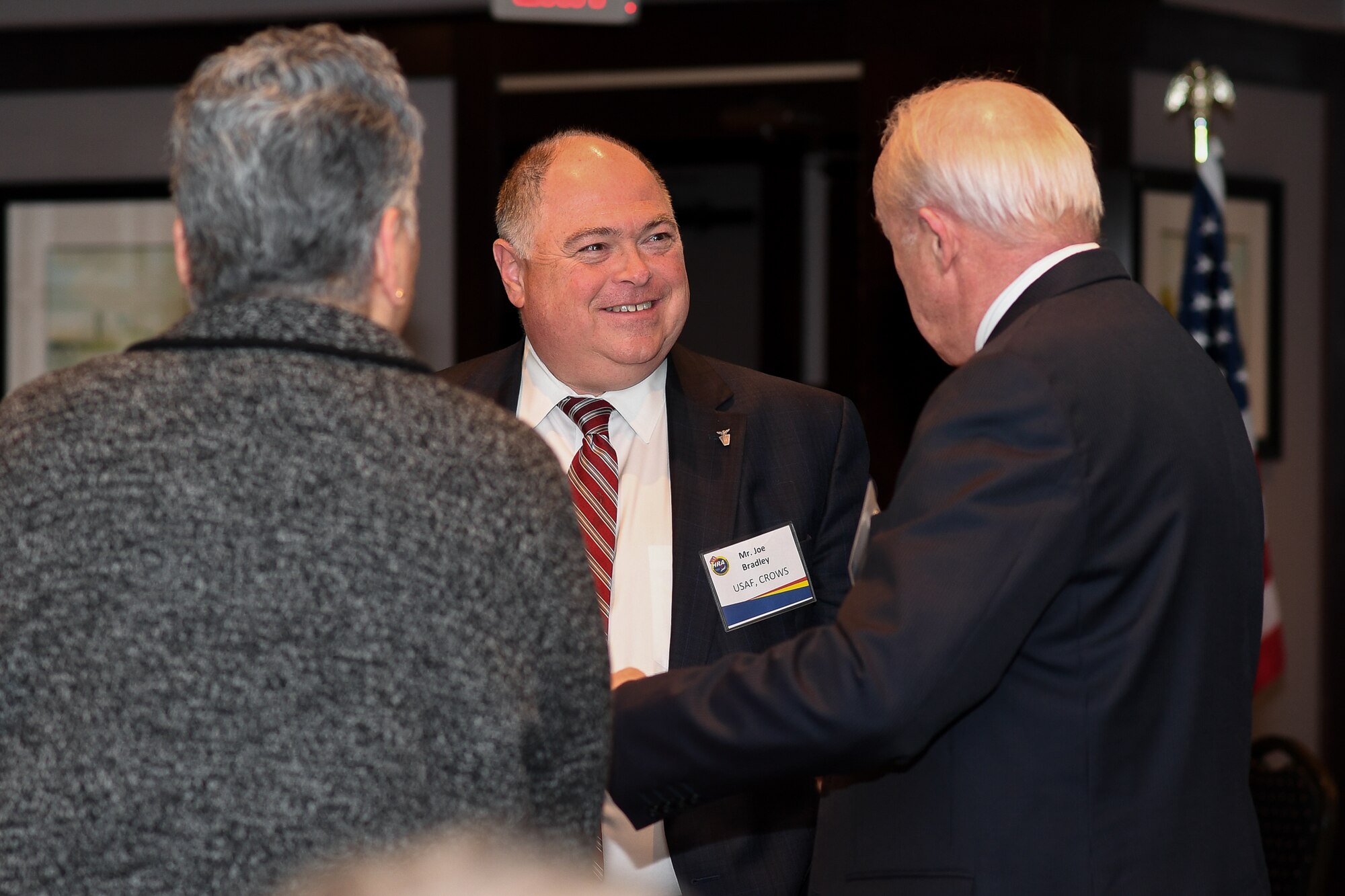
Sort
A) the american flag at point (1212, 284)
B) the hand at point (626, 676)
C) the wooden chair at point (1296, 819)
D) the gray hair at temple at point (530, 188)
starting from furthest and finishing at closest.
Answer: the american flag at point (1212, 284) → the wooden chair at point (1296, 819) → the gray hair at temple at point (530, 188) → the hand at point (626, 676)

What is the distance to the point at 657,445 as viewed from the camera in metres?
2.62

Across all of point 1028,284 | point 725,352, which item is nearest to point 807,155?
point 725,352

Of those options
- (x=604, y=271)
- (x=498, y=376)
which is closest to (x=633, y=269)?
(x=604, y=271)

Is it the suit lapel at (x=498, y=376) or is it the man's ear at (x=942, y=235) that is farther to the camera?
the suit lapel at (x=498, y=376)

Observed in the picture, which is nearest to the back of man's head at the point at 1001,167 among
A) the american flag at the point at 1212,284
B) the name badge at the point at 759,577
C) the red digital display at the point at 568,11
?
the name badge at the point at 759,577

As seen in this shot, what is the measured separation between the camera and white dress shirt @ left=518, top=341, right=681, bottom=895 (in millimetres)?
2336

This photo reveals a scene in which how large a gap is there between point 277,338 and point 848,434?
1.48 m

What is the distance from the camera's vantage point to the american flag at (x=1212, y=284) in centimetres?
479

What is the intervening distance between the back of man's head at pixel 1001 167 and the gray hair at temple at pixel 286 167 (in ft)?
2.61

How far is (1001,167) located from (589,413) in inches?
41.2

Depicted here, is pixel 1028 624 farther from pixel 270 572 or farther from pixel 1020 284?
pixel 270 572

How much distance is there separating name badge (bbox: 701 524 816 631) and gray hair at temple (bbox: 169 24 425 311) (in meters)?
1.16

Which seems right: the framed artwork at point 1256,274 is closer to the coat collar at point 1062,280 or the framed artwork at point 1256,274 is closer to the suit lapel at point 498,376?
the suit lapel at point 498,376

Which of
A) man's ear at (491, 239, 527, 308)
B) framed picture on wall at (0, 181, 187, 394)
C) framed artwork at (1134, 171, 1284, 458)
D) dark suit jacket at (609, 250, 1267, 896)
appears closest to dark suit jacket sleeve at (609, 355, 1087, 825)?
dark suit jacket at (609, 250, 1267, 896)
